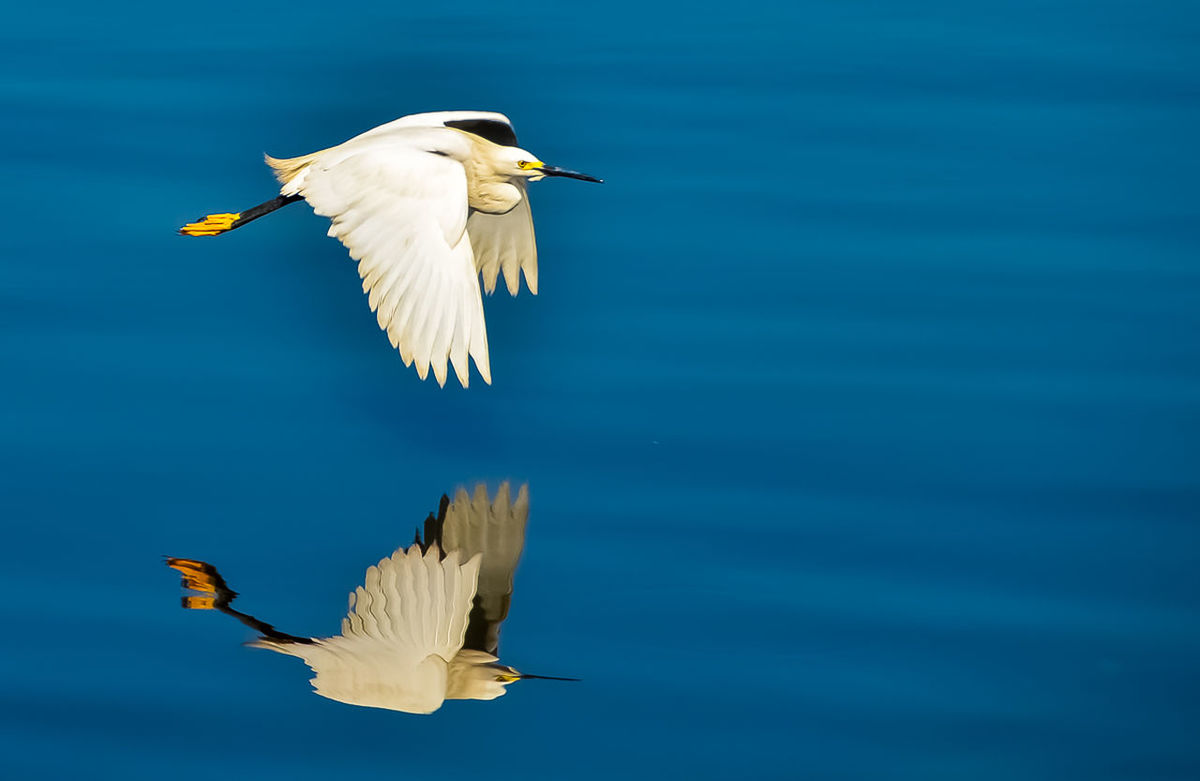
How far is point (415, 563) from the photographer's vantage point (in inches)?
185

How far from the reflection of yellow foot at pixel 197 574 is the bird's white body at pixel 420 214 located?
0.90 m

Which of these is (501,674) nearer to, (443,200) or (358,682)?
(358,682)

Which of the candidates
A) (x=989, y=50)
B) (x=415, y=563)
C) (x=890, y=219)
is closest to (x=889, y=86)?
(x=989, y=50)

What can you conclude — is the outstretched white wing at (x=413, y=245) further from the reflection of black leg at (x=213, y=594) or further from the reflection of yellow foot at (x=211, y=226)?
the reflection of black leg at (x=213, y=594)

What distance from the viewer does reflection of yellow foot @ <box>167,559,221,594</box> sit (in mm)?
4590

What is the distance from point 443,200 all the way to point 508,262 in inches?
38.3

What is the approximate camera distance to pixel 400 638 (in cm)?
440

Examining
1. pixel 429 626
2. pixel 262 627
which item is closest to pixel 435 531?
pixel 429 626

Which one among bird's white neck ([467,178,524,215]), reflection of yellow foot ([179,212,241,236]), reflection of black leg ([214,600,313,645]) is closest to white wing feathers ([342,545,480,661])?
reflection of black leg ([214,600,313,645])

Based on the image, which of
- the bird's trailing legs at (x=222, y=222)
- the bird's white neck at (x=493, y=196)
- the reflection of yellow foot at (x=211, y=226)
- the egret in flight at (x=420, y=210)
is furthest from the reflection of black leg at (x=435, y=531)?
the reflection of yellow foot at (x=211, y=226)

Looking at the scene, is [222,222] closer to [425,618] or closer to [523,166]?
[523,166]

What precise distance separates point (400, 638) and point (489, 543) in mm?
501

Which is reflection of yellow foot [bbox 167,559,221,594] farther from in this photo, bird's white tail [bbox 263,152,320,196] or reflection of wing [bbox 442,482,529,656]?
bird's white tail [bbox 263,152,320,196]

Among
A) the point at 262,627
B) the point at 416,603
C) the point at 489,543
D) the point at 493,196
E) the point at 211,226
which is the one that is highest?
the point at 493,196
